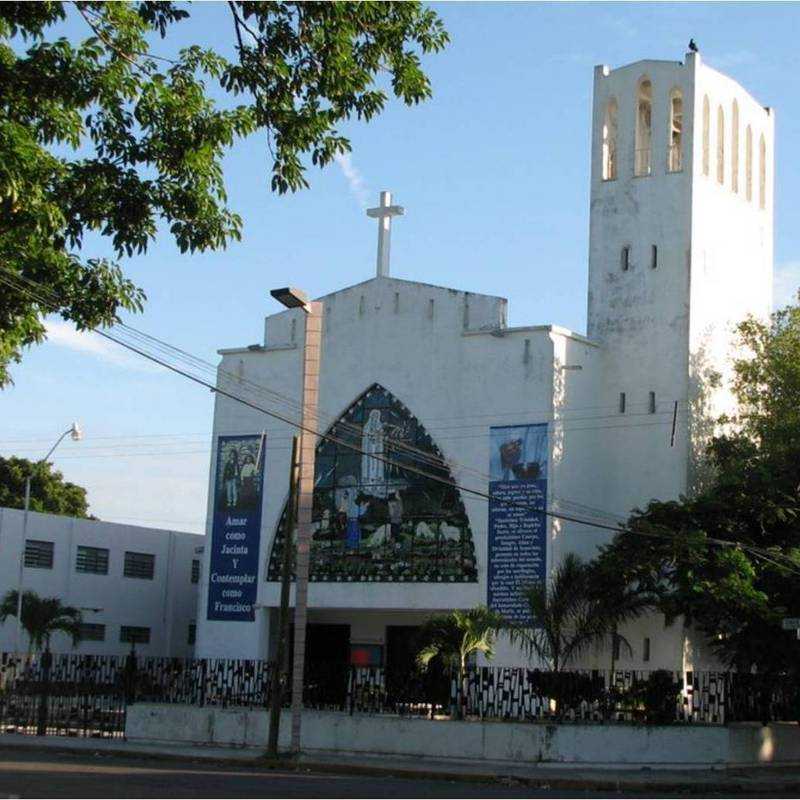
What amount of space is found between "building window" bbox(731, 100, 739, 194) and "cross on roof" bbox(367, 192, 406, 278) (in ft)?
30.2

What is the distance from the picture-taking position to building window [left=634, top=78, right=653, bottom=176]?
3932cm

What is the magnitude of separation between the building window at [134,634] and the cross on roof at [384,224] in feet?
58.4

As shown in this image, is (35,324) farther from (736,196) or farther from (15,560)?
(15,560)

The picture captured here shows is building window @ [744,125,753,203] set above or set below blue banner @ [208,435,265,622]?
above

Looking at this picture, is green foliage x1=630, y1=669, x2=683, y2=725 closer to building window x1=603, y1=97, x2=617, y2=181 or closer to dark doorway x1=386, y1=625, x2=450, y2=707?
dark doorway x1=386, y1=625, x2=450, y2=707

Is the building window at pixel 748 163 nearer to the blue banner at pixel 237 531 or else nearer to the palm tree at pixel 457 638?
the blue banner at pixel 237 531

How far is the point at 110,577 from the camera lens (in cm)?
5125

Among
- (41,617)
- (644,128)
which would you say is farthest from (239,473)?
(644,128)

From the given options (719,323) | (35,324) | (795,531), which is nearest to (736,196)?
(719,323)

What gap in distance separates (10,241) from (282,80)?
9.33ft

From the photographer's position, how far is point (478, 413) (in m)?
38.2

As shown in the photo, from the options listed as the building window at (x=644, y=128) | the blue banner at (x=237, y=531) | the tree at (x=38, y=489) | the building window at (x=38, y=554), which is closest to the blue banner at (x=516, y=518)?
the blue banner at (x=237, y=531)

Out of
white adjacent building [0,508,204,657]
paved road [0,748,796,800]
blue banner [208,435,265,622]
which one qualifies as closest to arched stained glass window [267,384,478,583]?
blue banner [208,435,265,622]

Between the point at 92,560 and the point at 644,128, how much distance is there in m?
24.1
